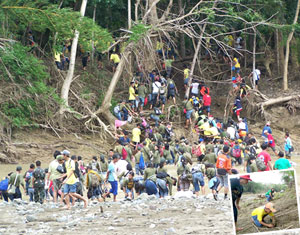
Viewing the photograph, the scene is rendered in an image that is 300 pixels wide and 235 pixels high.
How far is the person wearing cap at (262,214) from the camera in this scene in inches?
270

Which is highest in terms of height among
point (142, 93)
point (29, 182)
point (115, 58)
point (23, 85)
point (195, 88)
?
point (115, 58)

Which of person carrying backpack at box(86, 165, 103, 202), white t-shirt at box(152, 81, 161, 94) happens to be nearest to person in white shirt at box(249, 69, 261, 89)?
white t-shirt at box(152, 81, 161, 94)

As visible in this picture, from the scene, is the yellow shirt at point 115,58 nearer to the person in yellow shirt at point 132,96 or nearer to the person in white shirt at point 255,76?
the person in yellow shirt at point 132,96

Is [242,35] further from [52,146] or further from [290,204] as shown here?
[290,204]

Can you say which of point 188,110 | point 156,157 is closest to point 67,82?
point 188,110

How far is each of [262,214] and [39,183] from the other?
24.7 feet

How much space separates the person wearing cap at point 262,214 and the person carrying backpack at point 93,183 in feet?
22.1

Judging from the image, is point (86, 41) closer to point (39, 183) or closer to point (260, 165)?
point (39, 183)

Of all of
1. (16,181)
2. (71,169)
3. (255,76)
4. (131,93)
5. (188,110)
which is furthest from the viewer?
(255,76)

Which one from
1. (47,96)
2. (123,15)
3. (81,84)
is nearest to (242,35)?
(123,15)

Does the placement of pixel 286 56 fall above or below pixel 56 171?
above

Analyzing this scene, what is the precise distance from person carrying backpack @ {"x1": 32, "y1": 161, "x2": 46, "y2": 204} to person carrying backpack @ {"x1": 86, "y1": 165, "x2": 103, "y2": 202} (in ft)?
3.24

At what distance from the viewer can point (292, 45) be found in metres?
28.2

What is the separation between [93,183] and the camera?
13281 millimetres
